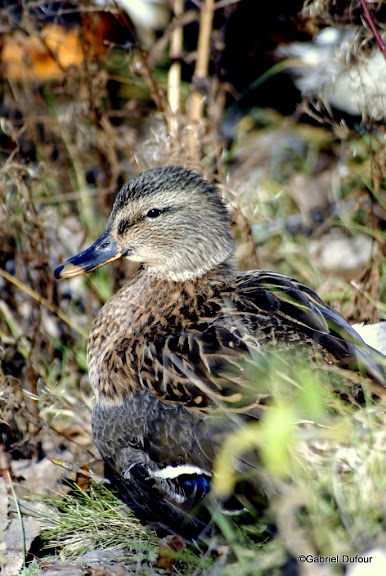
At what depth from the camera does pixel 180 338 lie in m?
2.86

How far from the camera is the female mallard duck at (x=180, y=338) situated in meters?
2.65

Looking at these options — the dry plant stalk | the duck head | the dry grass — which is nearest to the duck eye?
the duck head

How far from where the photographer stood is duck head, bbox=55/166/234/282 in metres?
3.16

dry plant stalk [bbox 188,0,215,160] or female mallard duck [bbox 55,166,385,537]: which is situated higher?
dry plant stalk [bbox 188,0,215,160]

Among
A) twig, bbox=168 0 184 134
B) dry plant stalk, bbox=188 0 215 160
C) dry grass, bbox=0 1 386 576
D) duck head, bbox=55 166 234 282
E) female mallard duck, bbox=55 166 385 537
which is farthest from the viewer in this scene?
twig, bbox=168 0 184 134

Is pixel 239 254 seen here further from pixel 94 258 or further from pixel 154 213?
pixel 94 258

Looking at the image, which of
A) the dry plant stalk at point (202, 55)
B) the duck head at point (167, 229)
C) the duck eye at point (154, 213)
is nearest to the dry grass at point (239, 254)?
the dry plant stalk at point (202, 55)

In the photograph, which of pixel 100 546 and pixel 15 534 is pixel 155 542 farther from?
pixel 15 534

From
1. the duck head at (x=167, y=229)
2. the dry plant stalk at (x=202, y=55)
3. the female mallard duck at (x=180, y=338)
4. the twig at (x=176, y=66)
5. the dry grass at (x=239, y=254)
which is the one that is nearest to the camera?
the dry grass at (x=239, y=254)

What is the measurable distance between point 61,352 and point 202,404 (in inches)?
60.6

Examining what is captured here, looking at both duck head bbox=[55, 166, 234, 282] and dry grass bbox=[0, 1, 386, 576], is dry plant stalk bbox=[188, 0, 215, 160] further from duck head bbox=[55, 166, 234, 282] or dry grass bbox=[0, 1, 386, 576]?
duck head bbox=[55, 166, 234, 282]

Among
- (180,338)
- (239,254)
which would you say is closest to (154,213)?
(180,338)

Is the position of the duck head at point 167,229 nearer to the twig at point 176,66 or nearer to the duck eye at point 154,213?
the duck eye at point 154,213

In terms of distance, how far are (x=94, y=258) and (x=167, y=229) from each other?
0.36m
